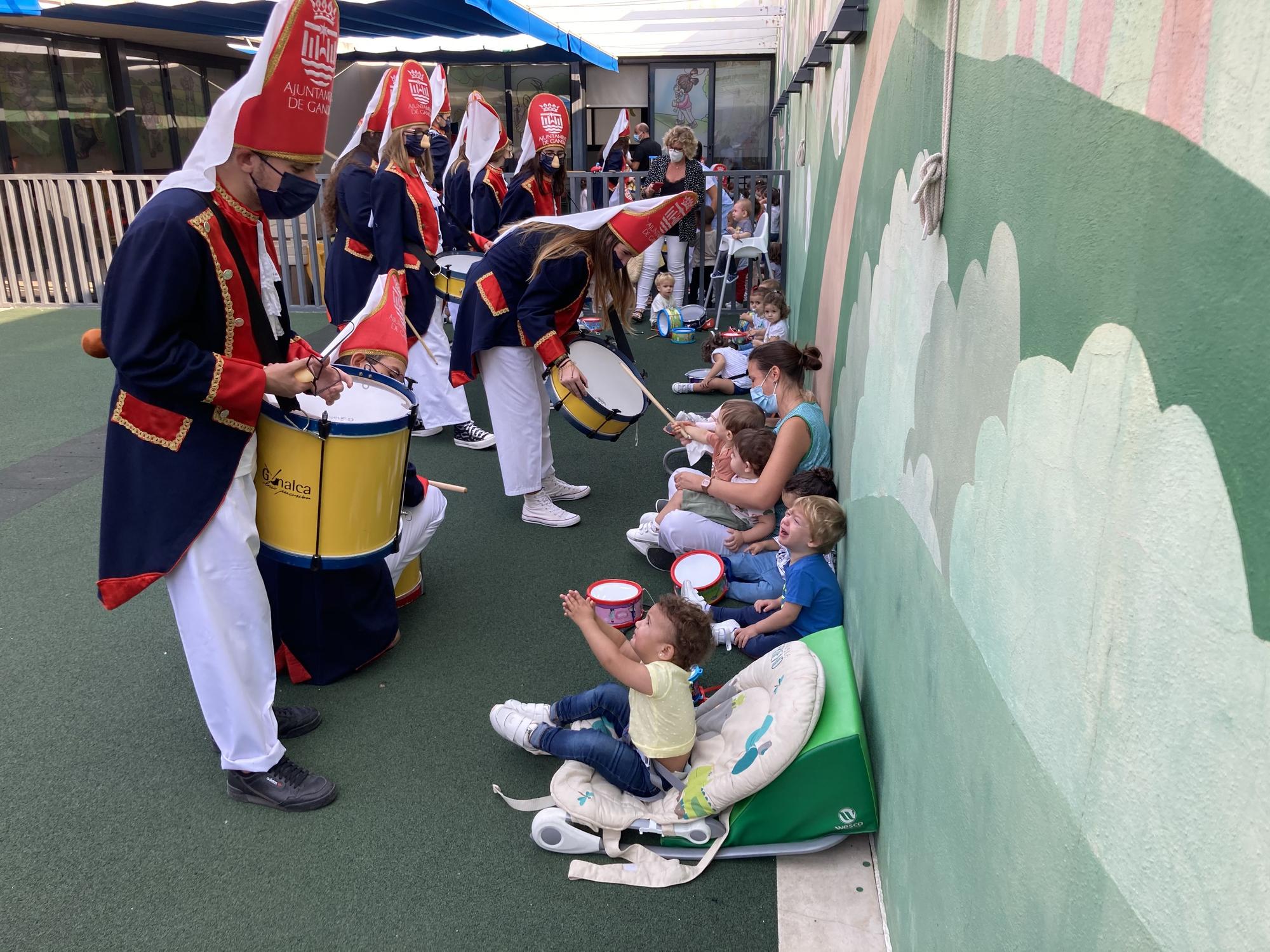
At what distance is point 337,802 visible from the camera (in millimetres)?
2975

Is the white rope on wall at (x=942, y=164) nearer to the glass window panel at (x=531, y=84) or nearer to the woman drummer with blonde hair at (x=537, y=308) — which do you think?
the woman drummer with blonde hair at (x=537, y=308)

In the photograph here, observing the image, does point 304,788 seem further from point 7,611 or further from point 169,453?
point 7,611

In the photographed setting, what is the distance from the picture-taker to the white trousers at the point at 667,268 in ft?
34.5

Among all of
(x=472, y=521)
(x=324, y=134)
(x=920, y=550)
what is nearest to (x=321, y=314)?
(x=472, y=521)

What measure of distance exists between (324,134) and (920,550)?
1986 mm

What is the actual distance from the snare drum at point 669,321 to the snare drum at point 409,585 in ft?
19.7

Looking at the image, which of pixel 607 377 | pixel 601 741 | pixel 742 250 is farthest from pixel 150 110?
pixel 601 741

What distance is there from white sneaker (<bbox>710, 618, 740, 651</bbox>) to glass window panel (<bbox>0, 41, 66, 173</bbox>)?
1411cm

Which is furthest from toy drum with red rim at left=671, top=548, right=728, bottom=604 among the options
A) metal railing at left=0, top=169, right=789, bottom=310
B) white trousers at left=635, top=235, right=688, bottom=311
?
metal railing at left=0, top=169, right=789, bottom=310

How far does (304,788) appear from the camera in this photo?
2.96 m

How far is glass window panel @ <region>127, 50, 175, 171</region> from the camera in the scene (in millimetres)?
15523

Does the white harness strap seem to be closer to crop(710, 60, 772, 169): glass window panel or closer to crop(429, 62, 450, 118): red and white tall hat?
crop(429, 62, 450, 118): red and white tall hat

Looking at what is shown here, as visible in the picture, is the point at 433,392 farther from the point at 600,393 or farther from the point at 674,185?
the point at 674,185

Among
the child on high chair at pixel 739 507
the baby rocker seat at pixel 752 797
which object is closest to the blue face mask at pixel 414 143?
the child on high chair at pixel 739 507
